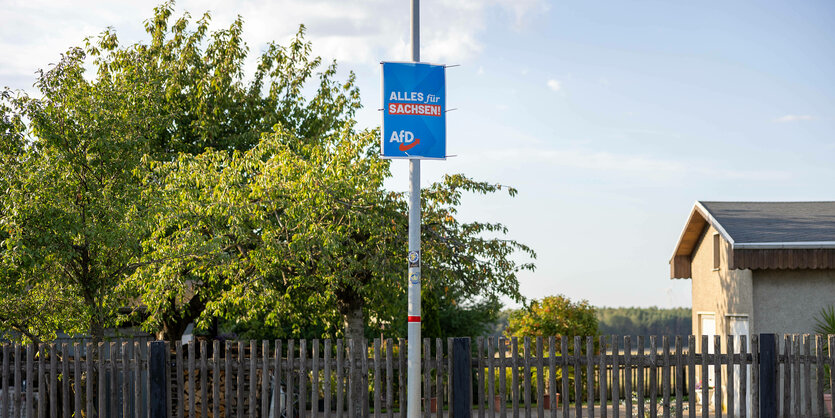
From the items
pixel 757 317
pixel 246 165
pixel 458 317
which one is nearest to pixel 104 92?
pixel 246 165

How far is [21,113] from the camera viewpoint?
45.7ft

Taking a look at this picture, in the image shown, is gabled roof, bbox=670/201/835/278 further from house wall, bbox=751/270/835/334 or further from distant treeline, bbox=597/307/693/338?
distant treeline, bbox=597/307/693/338

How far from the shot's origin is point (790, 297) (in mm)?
16281

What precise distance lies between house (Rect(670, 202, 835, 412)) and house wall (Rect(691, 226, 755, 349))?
20 millimetres

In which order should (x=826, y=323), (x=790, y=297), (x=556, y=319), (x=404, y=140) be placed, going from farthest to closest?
(x=556, y=319) < (x=790, y=297) < (x=826, y=323) < (x=404, y=140)

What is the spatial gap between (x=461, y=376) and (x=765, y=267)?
809 cm

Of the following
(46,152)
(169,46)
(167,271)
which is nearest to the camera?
(46,152)

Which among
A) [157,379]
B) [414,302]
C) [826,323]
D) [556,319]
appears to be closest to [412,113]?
[414,302]

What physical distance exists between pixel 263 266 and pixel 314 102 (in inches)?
356

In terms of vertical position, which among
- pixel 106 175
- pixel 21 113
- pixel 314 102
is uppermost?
pixel 314 102

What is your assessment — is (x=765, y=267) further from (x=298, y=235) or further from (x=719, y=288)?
(x=298, y=235)

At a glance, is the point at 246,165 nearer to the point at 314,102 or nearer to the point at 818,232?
the point at 314,102

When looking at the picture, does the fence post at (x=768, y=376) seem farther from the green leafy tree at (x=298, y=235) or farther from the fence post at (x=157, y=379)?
the fence post at (x=157, y=379)

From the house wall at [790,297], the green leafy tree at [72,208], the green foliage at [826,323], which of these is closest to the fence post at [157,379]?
the green leafy tree at [72,208]
